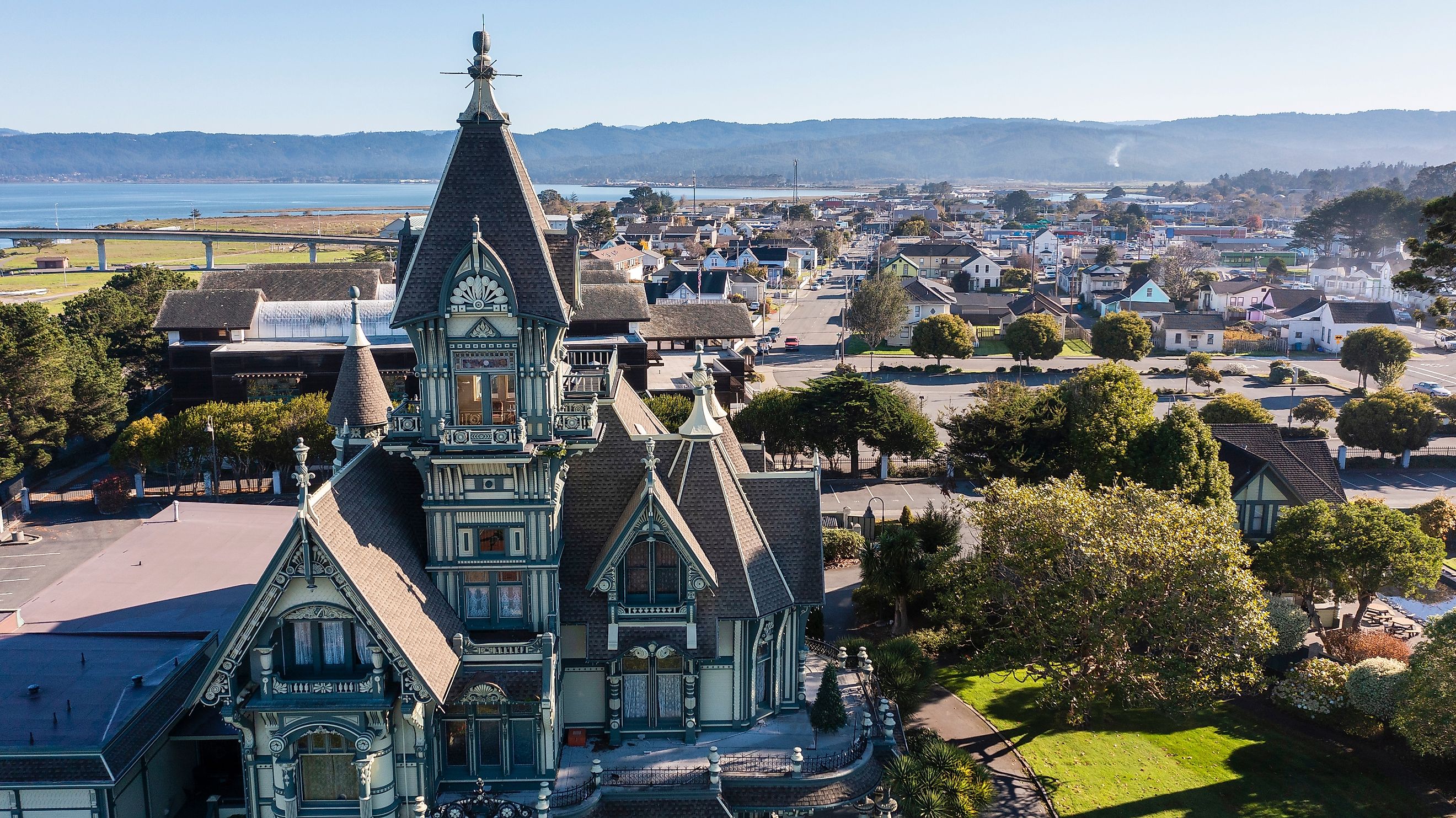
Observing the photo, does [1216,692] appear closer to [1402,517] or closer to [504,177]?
[1402,517]

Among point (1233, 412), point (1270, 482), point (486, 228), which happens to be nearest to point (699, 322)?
point (1233, 412)

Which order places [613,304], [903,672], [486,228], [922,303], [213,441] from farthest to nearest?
[922,303] < [613,304] < [213,441] < [903,672] < [486,228]

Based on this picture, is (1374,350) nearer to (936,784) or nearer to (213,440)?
(936,784)

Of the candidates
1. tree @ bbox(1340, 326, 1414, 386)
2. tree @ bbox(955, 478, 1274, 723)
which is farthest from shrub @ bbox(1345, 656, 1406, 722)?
tree @ bbox(1340, 326, 1414, 386)

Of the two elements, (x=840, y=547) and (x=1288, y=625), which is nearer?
(x=1288, y=625)

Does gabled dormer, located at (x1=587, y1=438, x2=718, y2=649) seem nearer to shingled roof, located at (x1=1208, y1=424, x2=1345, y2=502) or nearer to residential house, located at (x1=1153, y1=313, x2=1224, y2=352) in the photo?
shingled roof, located at (x1=1208, y1=424, x2=1345, y2=502)

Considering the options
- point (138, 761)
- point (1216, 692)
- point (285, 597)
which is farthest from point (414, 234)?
point (1216, 692)
